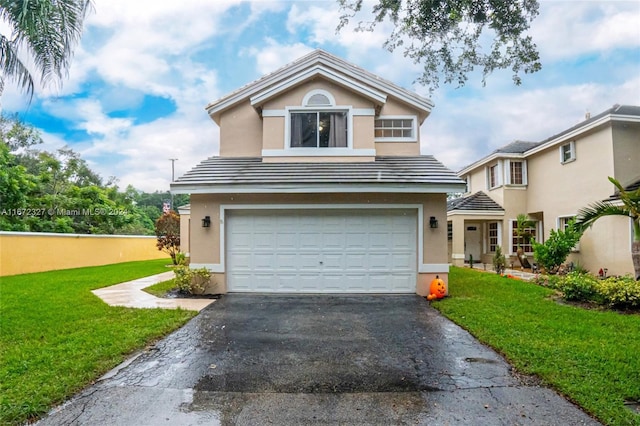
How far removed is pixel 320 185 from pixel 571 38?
24.4 feet

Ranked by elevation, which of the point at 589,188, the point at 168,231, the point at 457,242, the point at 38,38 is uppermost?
the point at 38,38

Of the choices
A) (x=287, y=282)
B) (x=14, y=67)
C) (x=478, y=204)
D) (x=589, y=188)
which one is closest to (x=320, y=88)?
(x=287, y=282)

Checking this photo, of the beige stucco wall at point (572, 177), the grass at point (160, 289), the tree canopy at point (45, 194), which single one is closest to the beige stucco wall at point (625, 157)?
the beige stucco wall at point (572, 177)

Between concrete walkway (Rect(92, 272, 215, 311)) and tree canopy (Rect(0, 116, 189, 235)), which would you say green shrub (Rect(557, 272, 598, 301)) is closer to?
concrete walkway (Rect(92, 272, 215, 311))

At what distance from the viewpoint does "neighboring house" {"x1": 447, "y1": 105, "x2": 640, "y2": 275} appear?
1216cm

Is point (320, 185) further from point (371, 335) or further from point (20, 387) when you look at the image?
point (20, 387)

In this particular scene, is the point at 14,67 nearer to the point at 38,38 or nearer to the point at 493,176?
the point at 38,38

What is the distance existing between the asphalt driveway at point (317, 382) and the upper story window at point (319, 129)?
235 inches

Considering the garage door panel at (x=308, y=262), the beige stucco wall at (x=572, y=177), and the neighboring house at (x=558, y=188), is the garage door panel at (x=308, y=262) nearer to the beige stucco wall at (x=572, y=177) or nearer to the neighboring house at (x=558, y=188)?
the neighboring house at (x=558, y=188)

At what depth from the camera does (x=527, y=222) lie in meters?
16.3

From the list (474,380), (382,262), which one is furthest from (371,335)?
(382,262)

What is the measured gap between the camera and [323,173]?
9.70 m

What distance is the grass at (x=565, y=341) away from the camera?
3.87 metres

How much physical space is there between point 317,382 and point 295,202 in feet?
19.8
